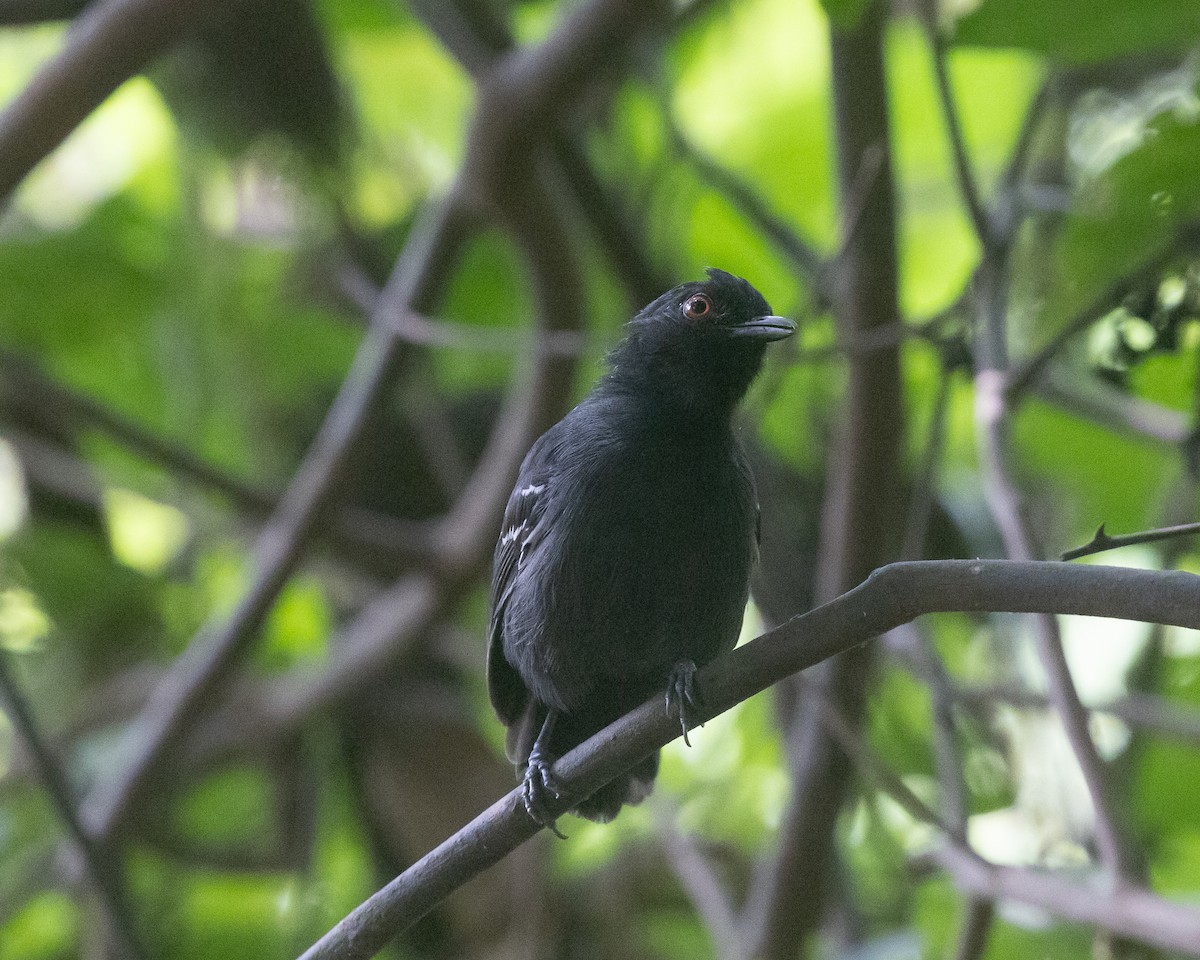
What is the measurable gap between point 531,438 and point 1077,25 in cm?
279

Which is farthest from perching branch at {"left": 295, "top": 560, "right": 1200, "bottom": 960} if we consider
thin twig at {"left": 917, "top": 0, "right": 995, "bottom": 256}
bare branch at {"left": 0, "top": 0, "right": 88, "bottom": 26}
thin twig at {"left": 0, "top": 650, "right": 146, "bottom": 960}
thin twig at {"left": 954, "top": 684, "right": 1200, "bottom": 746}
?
bare branch at {"left": 0, "top": 0, "right": 88, "bottom": 26}

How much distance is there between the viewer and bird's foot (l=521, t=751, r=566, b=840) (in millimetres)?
2357

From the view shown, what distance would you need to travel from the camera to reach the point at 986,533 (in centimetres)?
534

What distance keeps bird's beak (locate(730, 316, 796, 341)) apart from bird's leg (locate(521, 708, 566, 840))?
3.65ft

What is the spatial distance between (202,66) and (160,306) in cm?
103

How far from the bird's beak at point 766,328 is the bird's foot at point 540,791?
112 centimetres

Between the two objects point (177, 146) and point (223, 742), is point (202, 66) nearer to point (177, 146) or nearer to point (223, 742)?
point (177, 146)

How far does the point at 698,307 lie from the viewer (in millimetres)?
3178

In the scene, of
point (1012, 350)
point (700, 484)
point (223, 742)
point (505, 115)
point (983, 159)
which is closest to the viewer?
point (700, 484)

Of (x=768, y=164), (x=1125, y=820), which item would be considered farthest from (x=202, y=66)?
(x=1125, y=820)

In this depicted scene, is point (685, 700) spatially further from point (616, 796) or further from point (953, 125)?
point (953, 125)

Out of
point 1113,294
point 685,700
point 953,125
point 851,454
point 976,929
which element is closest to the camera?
point 685,700

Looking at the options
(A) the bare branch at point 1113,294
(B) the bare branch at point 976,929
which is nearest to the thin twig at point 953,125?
(A) the bare branch at point 1113,294

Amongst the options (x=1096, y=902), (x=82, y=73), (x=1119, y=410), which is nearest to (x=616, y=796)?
(x=1096, y=902)
